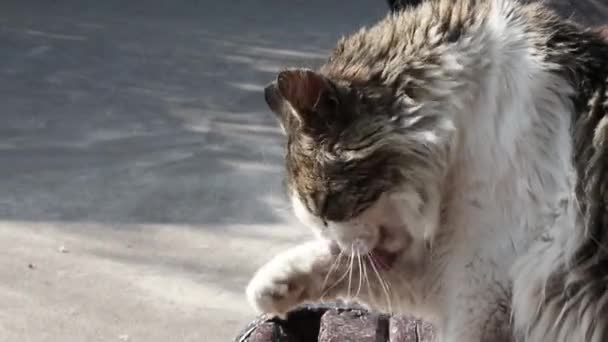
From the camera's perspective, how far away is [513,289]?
1.79 metres

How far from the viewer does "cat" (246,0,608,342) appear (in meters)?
1.78

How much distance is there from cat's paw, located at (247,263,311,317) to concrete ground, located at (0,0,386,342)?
0.94 metres

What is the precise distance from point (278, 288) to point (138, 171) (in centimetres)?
228

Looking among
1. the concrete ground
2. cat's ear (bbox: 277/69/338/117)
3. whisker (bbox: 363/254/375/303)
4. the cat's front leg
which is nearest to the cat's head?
cat's ear (bbox: 277/69/338/117)

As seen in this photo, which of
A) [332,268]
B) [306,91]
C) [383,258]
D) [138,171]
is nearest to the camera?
[306,91]

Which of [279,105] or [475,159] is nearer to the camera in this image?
[475,159]

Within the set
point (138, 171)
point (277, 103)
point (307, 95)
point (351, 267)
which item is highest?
point (307, 95)

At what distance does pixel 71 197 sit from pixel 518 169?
8.53 ft

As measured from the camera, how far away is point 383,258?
2035 millimetres

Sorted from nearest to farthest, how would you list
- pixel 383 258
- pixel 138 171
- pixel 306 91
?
pixel 306 91 → pixel 383 258 → pixel 138 171

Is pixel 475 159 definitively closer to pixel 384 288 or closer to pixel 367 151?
pixel 367 151

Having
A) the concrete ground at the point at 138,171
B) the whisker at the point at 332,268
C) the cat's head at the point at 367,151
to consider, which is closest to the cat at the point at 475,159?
the cat's head at the point at 367,151

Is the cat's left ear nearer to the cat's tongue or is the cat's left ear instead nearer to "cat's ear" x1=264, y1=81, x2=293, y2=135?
"cat's ear" x1=264, y1=81, x2=293, y2=135

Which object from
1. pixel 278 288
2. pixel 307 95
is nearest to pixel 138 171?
pixel 278 288
